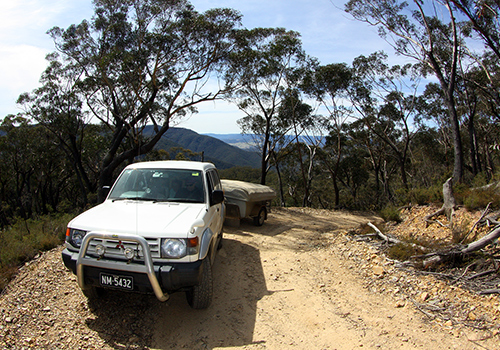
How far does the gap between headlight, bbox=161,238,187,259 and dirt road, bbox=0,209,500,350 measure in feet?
3.16

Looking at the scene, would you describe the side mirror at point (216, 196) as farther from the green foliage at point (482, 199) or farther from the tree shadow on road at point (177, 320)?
the green foliage at point (482, 199)

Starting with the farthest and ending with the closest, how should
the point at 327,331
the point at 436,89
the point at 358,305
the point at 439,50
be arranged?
1. the point at 436,89
2. the point at 439,50
3. the point at 358,305
4. the point at 327,331

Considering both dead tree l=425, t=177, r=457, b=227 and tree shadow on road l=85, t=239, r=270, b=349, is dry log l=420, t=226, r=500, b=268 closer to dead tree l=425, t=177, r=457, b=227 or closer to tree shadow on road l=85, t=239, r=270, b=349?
tree shadow on road l=85, t=239, r=270, b=349

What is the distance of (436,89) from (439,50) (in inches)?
257

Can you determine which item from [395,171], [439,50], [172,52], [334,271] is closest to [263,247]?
[334,271]

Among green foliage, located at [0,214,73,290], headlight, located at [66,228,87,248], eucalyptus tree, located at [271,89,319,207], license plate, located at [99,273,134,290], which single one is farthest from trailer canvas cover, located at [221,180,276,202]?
eucalyptus tree, located at [271,89,319,207]

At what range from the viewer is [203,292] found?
3.99 metres

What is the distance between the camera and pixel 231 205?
29.3 ft

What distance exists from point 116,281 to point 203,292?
1044 mm

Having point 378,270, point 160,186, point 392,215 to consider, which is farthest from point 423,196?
point 160,186

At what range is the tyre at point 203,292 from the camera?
3.96 m

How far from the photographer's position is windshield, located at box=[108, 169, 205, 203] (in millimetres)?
4859

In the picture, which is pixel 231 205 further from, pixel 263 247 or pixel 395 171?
pixel 395 171

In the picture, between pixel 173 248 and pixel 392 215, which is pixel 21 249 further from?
pixel 392 215
